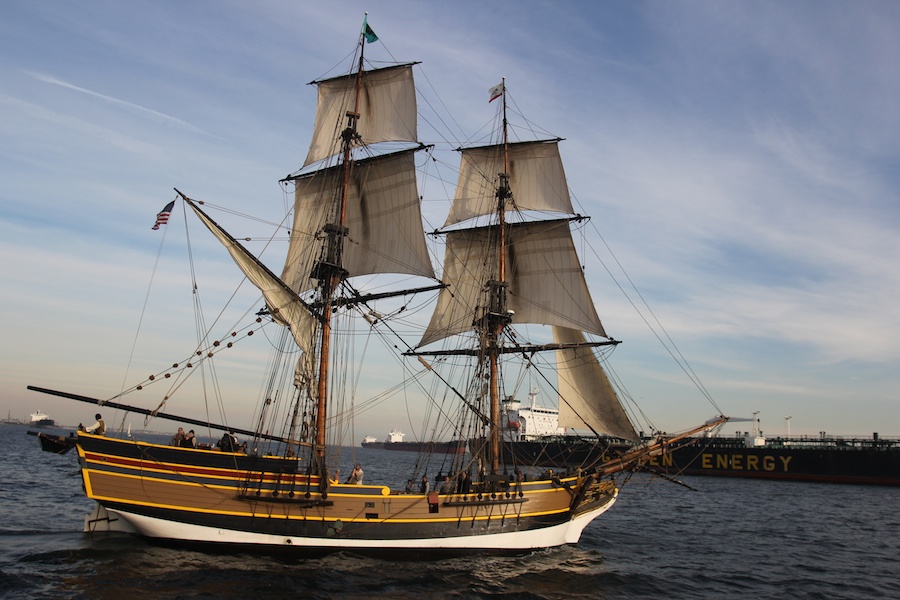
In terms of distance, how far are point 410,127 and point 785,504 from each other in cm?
3870

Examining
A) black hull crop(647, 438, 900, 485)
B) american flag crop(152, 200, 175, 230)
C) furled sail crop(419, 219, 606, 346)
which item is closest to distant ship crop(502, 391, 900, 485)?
black hull crop(647, 438, 900, 485)

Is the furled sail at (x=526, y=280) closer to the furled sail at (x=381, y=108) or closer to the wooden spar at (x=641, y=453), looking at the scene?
the wooden spar at (x=641, y=453)

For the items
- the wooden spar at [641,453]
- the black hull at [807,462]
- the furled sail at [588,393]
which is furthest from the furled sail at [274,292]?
the black hull at [807,462]

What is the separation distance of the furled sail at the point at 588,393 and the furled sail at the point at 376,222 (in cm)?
1022

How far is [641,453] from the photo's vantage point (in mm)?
29016

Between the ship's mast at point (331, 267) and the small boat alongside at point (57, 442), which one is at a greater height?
the ship's mast at point (331, 267)

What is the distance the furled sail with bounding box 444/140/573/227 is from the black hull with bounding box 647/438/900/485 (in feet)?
119

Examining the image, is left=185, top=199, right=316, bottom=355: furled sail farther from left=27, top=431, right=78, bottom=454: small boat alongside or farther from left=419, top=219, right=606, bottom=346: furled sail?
left=419, top=219, right=606, bottom=346: furled sail

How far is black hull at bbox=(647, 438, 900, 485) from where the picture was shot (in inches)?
2552

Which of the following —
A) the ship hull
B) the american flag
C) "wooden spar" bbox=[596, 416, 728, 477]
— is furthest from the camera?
"wooden spar" bbox=[596, 416, 728, 477]

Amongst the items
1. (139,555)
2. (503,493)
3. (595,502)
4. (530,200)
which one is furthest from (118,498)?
(530,200)

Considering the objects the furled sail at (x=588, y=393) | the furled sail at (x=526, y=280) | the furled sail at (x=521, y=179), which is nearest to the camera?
the furled sail at (x=588, y=393)

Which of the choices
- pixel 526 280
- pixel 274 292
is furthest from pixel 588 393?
pixel 274 292

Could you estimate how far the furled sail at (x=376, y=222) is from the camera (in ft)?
103
